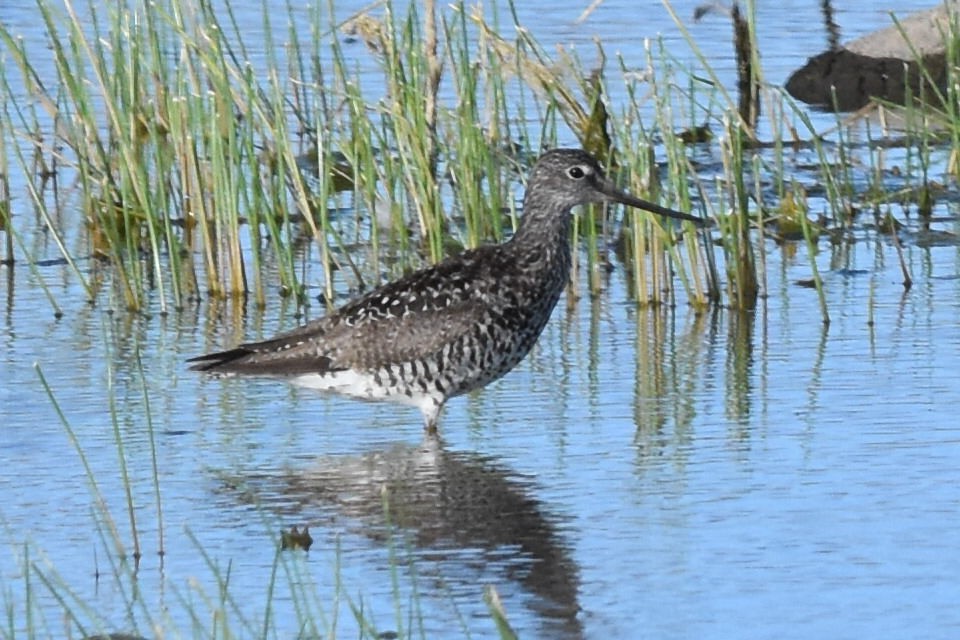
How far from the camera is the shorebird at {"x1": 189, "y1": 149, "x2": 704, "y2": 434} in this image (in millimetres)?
8148

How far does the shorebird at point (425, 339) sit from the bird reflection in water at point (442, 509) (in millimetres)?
291

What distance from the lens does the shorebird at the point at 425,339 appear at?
26.7 feet

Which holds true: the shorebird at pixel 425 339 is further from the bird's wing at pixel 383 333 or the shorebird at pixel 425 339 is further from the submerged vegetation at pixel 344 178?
the submerged vegetation at pixel 344 178

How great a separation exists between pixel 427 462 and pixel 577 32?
8.12 m

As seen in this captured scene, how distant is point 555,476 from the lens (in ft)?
24.0

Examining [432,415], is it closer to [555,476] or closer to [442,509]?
[555,476]

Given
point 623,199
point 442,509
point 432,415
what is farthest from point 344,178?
point 442,509

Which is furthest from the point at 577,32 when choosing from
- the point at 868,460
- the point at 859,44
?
the point at 868,460

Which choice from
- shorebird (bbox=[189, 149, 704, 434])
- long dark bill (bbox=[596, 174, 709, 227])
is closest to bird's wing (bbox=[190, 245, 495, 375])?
shorebird (bbox=[189, 149, 704, 434])

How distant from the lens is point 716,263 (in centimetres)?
1019

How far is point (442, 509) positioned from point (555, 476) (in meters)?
0.44

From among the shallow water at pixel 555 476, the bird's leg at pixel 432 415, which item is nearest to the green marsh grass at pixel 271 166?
the shallow water at pixel 555 476

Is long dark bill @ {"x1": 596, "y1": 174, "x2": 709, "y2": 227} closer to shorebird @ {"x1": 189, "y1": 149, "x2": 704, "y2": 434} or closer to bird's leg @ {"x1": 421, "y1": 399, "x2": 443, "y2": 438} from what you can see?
shorebird @ {"x1": 189, "y1": 149, "x2": 704, "y2": 434}

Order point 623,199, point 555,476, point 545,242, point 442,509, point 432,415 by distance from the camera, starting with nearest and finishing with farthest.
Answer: point 442,509 < point 555,476 < point 432,415 < point 545,242 < point 623,199
